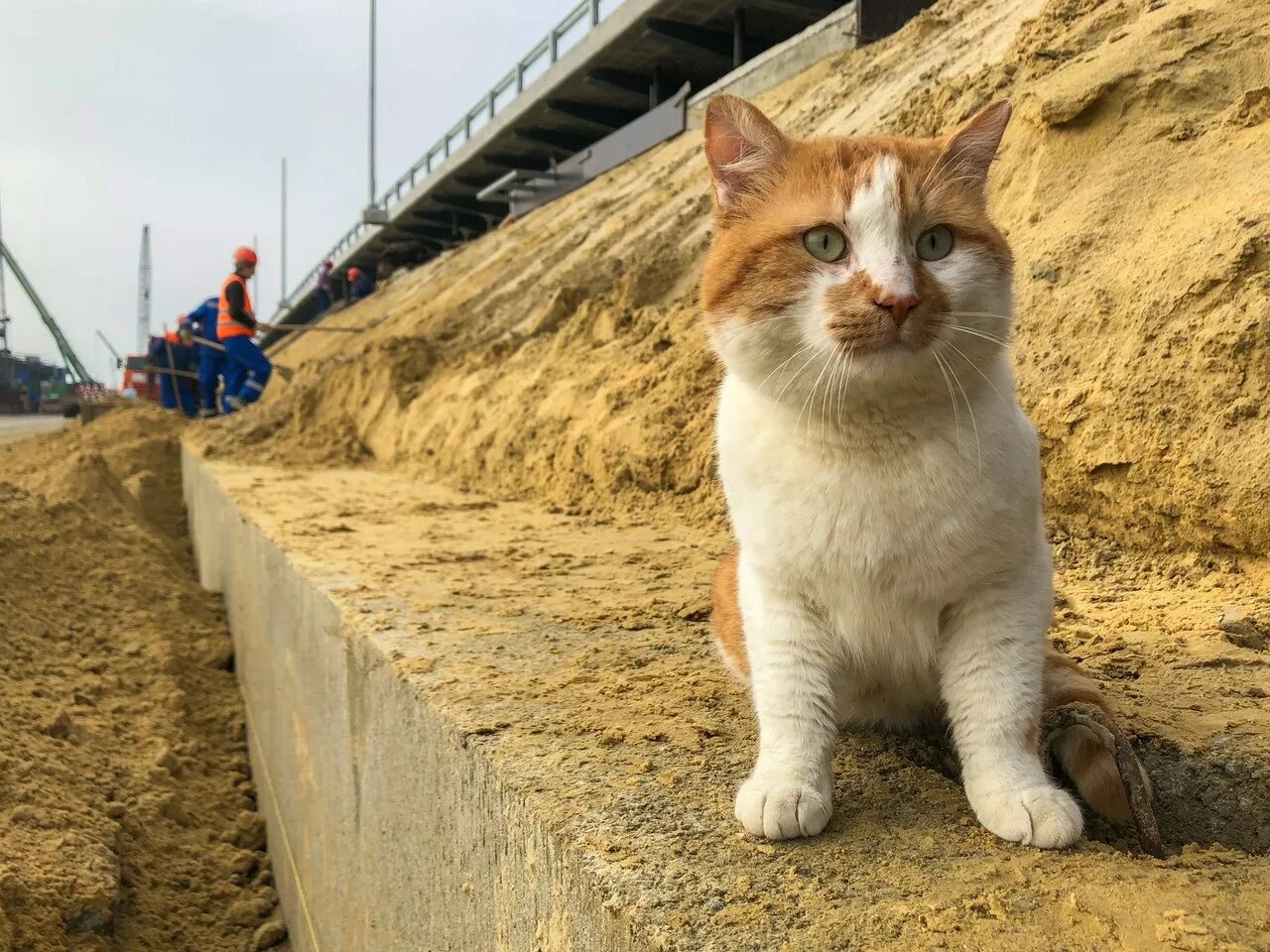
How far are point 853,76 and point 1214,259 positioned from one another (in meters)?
5.82

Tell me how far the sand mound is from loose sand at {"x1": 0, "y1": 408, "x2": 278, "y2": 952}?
7.06 feet

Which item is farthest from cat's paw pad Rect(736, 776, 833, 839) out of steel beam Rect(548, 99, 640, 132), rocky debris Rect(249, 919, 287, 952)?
steel beam Rect(548, 99, 640, 132)

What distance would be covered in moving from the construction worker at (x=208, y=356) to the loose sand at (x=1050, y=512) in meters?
7.65

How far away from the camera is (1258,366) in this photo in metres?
2.80

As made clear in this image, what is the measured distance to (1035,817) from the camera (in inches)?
57.2

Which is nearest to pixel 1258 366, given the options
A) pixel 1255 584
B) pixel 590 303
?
pixel 1255 584

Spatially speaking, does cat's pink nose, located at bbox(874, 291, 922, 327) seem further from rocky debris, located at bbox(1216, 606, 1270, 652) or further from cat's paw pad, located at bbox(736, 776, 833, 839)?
rocky debris, located at bbox(1216, 606, 1270, 652)

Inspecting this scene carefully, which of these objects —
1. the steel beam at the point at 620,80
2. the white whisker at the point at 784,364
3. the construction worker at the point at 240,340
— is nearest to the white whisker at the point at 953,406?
the white whisker at the point at 784,364

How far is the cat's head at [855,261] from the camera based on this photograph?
1.50 m

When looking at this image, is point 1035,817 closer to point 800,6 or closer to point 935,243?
point 935,243

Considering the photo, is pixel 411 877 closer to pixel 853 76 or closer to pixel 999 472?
pixel 999 472

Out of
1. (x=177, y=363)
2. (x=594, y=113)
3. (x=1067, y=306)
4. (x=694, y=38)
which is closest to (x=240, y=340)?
(x=177, y=363)

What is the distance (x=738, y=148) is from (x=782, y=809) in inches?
47.8

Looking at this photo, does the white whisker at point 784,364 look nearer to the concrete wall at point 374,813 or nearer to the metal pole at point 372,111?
the concrete wall at point 374,813
